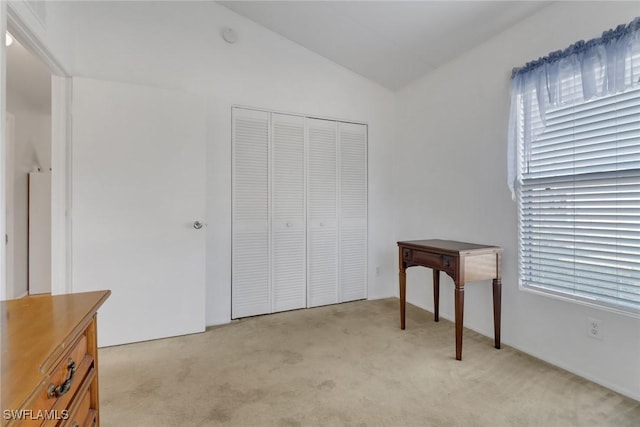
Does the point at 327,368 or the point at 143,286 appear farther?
the point at 143,286

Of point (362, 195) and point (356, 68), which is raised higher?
point (356, 68)

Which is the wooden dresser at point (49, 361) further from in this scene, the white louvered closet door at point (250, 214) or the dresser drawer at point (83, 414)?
the white louvered closet door at point (250, 214)

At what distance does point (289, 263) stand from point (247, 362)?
1121 mm

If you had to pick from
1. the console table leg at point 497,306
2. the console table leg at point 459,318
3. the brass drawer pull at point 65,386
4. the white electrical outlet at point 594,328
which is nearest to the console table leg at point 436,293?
the console table leg at point 497,306

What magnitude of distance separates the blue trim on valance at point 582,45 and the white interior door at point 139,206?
2395mm

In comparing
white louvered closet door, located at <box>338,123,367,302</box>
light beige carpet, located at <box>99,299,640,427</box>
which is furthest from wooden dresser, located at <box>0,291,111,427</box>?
white louvered closet door, located at <box>338,123,367,302</box>

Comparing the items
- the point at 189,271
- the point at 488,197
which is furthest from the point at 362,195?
the point at 189,271

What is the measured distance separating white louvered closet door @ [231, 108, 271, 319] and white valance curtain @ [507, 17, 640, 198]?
201 centimetres

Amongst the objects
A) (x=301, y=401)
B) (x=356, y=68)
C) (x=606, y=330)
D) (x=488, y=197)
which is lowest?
(x=301, y=401)

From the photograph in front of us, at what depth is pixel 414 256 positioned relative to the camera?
8.18 feet

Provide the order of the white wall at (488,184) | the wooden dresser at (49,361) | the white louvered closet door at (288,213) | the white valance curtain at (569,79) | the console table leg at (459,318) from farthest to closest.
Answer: the white louvered closet door at (288,213)
the console table leg at (459,318)
the white wall at (488,184)
the white valance curtain at (569,79)
the wooden dresser at (49,361)

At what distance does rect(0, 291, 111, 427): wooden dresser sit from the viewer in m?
0.57

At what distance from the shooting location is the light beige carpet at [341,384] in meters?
1.55

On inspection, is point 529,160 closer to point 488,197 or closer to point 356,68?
point 488,197
